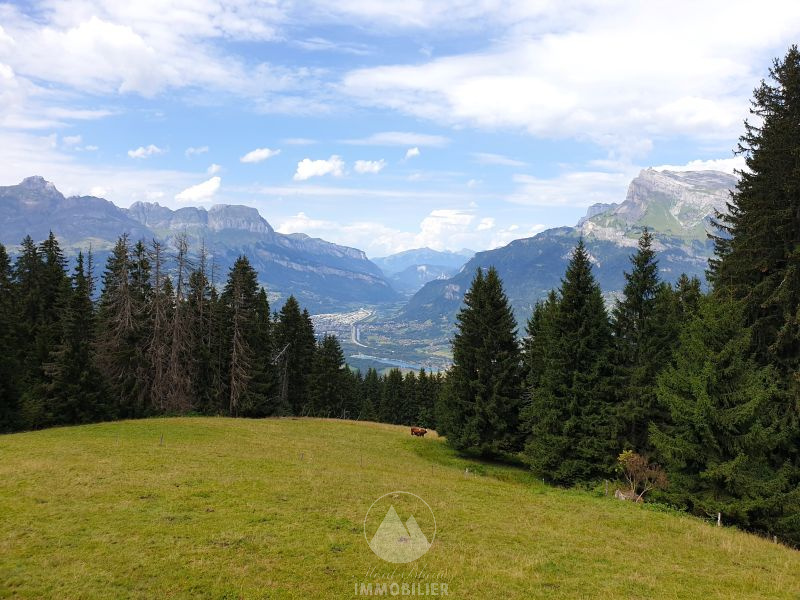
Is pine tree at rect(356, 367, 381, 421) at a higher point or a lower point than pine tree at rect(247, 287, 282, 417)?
lower

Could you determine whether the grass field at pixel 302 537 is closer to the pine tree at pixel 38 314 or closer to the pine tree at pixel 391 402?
the pine tree at pixel 38 314

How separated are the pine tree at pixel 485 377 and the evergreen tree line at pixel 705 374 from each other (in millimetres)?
259

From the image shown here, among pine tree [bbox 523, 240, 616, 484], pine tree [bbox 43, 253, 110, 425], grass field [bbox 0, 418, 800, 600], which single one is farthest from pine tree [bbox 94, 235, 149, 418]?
pine tree [bbox 523, 240, 616, 484]

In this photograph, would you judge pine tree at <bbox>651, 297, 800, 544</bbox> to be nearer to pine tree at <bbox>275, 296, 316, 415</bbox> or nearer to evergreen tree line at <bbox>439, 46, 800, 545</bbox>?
evergreen tree line at <bbox>439, 46, 800, 545</bbox>

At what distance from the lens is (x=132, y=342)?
5262 cm

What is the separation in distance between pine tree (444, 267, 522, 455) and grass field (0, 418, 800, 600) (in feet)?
34.0

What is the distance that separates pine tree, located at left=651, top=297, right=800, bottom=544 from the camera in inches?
904

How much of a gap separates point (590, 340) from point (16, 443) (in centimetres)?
4073

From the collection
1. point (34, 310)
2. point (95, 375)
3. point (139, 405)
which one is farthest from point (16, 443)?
point (34, 310)

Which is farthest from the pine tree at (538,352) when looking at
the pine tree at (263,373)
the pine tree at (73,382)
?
the pine tree at (73,382)

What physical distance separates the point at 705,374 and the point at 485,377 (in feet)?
62.4

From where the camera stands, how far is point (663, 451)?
85.4ft

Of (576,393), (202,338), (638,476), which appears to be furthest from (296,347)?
(638,476)

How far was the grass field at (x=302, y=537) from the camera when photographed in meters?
13.2
